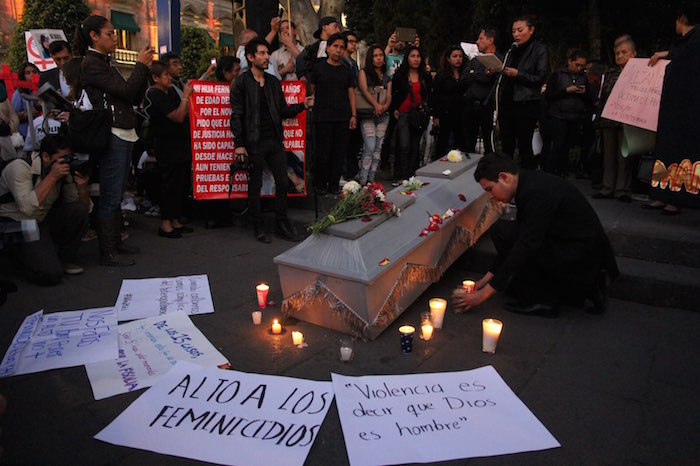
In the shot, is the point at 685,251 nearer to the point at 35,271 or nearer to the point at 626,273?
the point at 626,273

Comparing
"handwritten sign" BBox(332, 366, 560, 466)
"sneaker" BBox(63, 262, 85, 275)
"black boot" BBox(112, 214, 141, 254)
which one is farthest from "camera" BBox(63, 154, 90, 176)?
"handwritten sign" BBox(332, 366, 560, 466)

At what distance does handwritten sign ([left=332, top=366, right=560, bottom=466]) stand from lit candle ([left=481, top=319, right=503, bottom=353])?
0.24 m

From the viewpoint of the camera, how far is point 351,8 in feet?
78.9

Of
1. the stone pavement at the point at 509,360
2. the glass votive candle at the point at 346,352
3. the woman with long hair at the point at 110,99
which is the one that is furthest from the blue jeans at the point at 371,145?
the glass votive candle at the point at 346,352

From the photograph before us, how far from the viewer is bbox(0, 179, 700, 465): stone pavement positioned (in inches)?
84.6

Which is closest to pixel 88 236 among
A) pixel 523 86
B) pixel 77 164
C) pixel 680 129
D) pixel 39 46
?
pixel 77 164

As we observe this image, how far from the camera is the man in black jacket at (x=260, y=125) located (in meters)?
4.84

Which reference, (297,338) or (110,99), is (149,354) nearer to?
(297,338)

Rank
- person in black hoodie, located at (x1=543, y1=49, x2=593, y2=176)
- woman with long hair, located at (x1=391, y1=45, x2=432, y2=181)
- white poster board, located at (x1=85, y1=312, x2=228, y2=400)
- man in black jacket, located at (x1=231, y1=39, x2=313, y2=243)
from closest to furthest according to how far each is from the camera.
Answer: white poster board, located at (x1=85, y1=312, x2=228, y2=400) → man in black jacket, located at (x1=231, y1=39, x2=313, y2=243) → person in black hoodie, located at (x1=543, y1=49, x2=593, y2=176) → woman with long hair, located at (x1=391, y1=45, x2=432, y2=181)

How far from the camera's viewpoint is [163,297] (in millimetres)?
3732

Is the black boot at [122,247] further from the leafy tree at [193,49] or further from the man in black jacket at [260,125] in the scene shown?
the leafy tree at [193,49]

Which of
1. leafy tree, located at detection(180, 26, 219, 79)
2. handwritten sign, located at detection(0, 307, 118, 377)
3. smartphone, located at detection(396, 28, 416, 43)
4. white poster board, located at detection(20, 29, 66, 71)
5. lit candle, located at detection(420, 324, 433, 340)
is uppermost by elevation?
leafy tree, located at detection(180, 26, 219, 79)

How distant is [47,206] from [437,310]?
3.19 m

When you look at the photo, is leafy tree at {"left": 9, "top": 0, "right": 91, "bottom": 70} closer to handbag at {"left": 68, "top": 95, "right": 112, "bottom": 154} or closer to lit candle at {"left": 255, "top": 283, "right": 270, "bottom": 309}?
handbag at {"left": 68, "top": 95, "right": 112, "bottom": 154}
